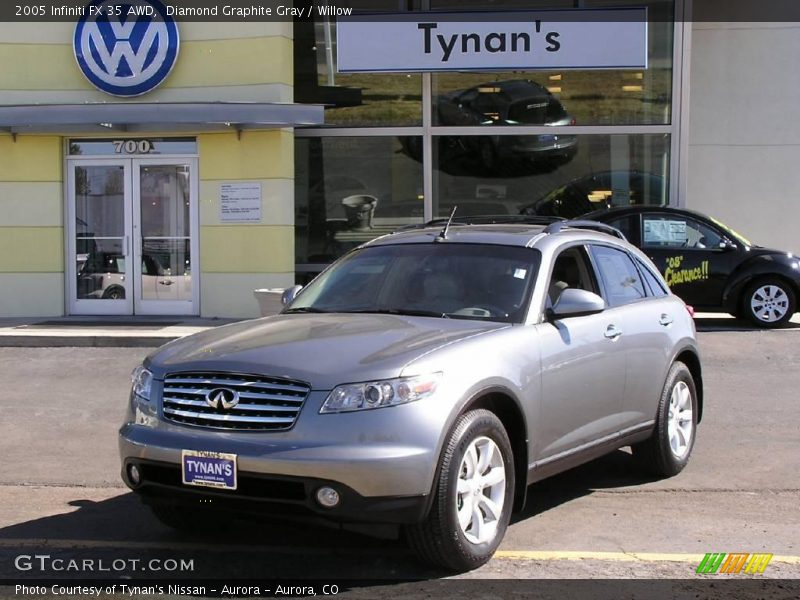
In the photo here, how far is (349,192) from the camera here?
16.4m

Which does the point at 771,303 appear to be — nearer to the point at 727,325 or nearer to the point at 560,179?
the point at 727,325

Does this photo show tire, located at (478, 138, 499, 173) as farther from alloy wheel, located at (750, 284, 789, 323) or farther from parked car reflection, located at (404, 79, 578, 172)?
alloy wheel, located at (750, 284, 789, 323)

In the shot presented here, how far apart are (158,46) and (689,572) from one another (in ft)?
39.7

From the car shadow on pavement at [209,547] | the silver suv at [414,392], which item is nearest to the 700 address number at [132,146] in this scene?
the silver suv at [414,392]

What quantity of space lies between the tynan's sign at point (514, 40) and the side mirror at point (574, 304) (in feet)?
34.6

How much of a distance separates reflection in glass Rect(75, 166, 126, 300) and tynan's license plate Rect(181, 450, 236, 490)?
1102cm

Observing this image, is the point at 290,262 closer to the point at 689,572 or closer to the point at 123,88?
Result: the point at 123,88

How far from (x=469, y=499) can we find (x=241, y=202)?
10591 millimetres

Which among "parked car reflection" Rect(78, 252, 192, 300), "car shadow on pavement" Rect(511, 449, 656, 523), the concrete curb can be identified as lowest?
"car shadow on pavement" Rect(511, 449, 656, 523)

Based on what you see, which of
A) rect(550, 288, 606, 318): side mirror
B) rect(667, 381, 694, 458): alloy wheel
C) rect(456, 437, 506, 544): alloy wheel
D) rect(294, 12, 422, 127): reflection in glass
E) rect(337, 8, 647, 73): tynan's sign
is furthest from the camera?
rect(294, 12, 422, 127): reflection in glass

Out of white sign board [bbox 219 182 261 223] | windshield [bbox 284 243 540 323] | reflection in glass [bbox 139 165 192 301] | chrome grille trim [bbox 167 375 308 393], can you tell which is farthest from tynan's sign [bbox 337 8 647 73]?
chrome grille trim [bbox 167 375 308 393]

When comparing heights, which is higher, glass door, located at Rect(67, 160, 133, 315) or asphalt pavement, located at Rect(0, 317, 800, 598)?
glass door, located at Rect(67, 160, 133, 315)

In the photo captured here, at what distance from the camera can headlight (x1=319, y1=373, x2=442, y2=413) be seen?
4.32m

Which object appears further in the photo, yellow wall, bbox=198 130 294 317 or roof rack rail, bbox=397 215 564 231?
yellow wall, bbox=198 130 294 317
